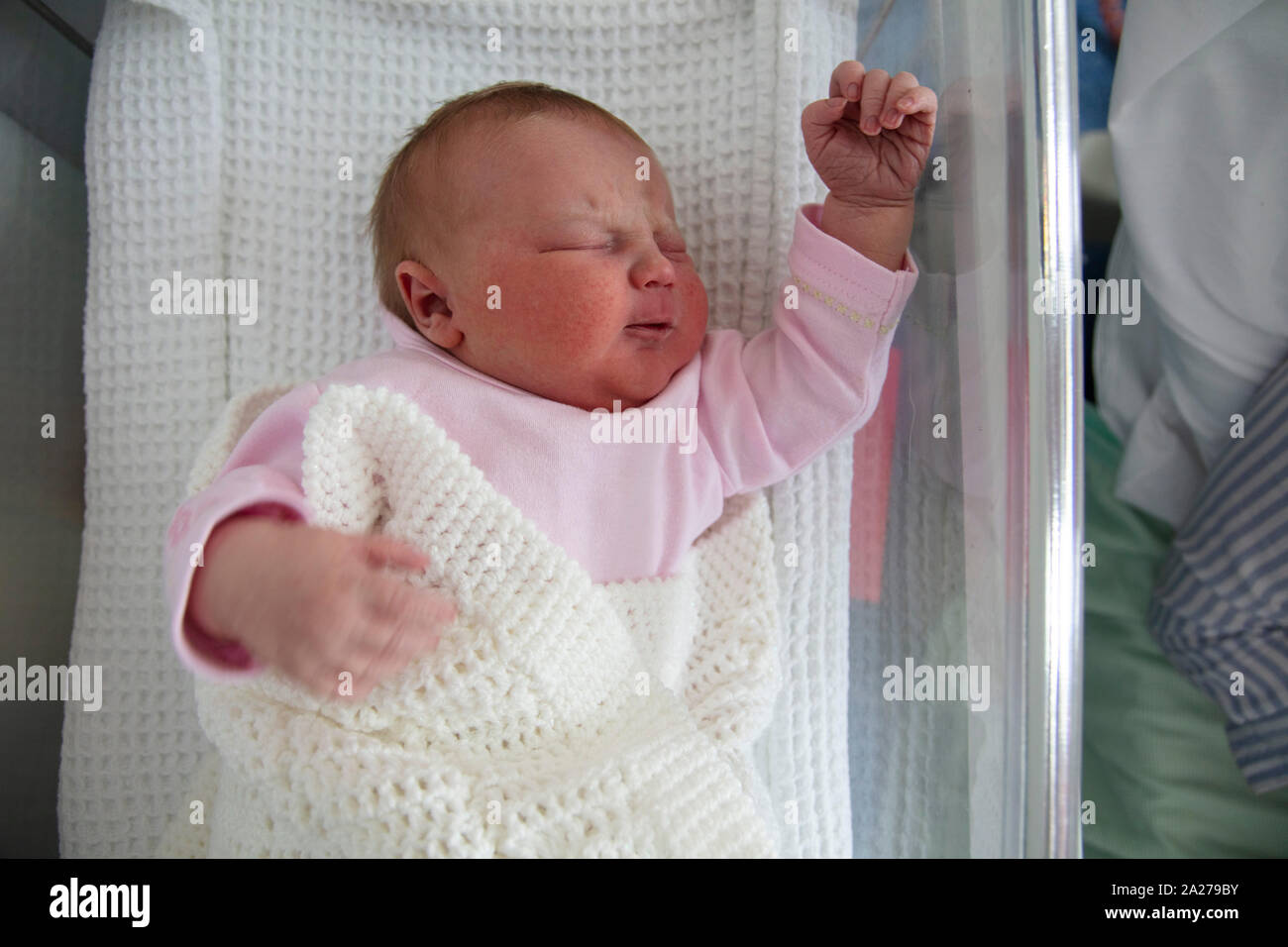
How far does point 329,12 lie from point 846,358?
0.74 meters

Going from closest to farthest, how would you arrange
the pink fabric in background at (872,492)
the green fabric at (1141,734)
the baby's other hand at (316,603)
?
the baby's other hand at (316,603), the pink fabric in background at (872,492), the green fabric at (1141,734)

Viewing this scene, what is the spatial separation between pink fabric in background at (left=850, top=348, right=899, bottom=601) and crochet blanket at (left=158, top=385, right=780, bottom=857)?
261 mm

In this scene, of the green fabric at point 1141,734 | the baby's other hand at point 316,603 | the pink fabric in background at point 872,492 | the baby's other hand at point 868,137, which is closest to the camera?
the baby's other hand at point 316,603

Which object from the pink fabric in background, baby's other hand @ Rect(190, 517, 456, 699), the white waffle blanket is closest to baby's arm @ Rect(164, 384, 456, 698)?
baby's other hand @ Rect(190, 517, 456, 699)

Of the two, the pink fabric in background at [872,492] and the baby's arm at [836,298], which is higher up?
the baby's arm at [836,298]

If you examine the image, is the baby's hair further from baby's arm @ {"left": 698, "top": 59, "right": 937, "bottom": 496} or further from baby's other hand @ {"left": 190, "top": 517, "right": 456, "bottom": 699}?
baby's other hand @ {"left": 190, "top": 517, "right": 456, "bottom": 699}

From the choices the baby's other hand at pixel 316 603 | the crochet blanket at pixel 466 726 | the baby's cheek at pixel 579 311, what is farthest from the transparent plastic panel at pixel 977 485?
the baby's other hand at pixel 316 603

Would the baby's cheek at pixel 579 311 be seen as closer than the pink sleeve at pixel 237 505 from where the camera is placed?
No

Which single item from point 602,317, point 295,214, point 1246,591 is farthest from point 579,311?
point 1246,591

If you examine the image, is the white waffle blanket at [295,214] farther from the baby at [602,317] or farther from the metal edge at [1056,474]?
the metal edge at [1056,474]

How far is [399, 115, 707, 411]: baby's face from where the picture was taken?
839 millimetres

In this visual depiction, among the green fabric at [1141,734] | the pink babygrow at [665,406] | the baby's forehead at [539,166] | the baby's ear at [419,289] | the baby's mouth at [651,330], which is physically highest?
the baby's forehead at [539,166]

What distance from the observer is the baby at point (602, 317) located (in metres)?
0.84
